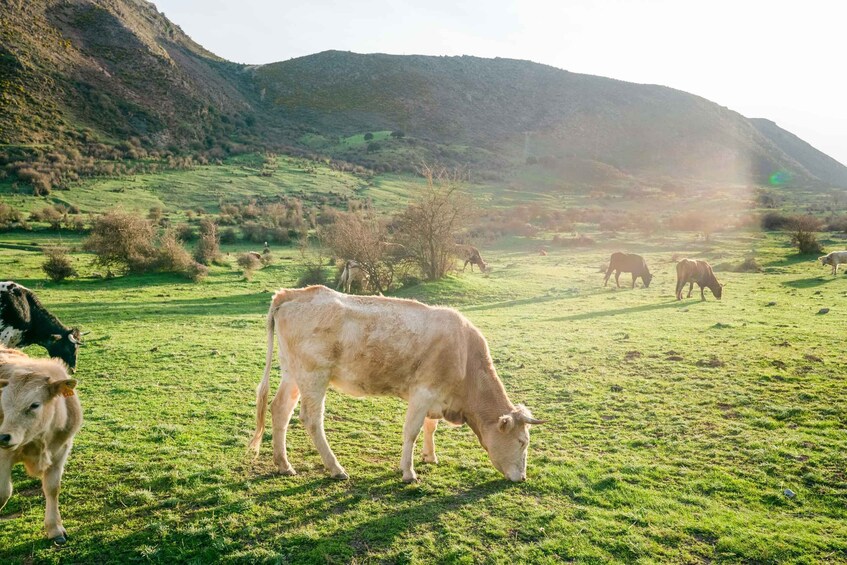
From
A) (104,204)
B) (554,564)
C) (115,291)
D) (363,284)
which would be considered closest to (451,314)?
(554,564)

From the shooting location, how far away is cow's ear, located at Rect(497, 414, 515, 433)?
7000mm

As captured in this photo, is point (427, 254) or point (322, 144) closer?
point (427, 254)

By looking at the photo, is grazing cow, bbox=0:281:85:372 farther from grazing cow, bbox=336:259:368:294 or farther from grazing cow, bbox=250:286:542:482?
grazing cow, bbox=336:259:368:294

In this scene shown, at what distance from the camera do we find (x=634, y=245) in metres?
47.2

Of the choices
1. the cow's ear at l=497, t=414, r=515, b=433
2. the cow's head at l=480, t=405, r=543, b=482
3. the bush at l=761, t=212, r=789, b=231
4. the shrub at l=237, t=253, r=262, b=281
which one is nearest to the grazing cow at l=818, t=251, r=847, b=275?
the bush at l=761, t=212, r=789, b=231

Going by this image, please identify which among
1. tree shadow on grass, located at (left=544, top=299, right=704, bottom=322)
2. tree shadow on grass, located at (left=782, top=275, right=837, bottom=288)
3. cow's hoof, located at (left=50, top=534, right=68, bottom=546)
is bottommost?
cow's hoof, located at (left=50, top=534, right=68, bottom=546)

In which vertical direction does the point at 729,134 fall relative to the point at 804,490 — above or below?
above

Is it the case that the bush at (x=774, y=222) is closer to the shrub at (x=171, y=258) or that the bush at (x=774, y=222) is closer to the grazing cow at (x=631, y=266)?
the grazing cow at (x=631, y=266)

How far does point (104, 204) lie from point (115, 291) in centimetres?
2628

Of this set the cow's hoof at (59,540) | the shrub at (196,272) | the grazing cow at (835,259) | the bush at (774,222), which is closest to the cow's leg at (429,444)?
the cow's hoof at (59,540)

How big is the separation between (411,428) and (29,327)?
1034cm

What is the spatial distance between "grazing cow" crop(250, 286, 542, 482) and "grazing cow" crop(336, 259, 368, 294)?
18.7 meters

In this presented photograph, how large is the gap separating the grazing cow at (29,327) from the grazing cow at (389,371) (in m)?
7.57

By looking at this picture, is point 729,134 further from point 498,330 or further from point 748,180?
point 498,330
